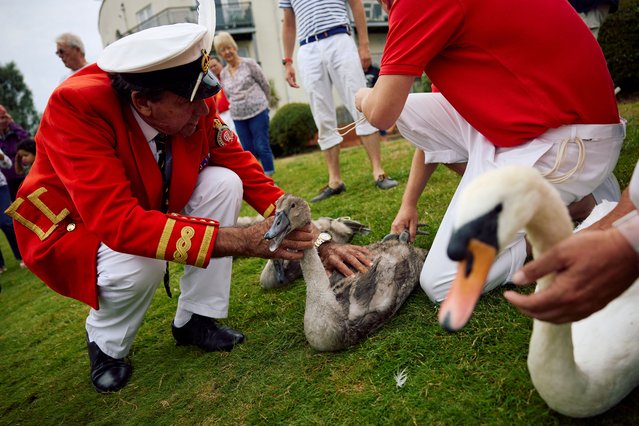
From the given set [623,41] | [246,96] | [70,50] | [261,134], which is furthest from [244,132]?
[623,41]

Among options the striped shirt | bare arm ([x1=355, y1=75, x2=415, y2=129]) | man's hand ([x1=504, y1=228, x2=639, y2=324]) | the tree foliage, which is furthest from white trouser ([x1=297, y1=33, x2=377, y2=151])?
the tree foliage

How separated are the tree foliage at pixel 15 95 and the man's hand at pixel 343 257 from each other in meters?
42.9

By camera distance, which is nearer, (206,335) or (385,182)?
(206,335)

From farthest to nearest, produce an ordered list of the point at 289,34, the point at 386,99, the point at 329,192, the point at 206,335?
the point at 289,34
the point at 329,192
the point at 206,335
the point at 386,99

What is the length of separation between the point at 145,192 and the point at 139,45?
839mm

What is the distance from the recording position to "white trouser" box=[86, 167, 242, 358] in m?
2.63

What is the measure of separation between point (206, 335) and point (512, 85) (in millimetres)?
2363

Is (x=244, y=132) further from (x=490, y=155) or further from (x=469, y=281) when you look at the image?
(x=469, y=281)

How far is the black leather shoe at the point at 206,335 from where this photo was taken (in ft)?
9.59

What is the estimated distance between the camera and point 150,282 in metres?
2.72

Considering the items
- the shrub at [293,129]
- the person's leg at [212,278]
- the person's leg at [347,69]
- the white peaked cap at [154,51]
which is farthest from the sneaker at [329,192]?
the shrub at [293,129]

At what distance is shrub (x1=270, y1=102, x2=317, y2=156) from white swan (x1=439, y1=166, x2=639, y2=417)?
44.6ft

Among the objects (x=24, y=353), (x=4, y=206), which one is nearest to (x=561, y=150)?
(x=24, y=353)

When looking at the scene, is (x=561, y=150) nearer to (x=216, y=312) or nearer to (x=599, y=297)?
(x=599, y=297)
